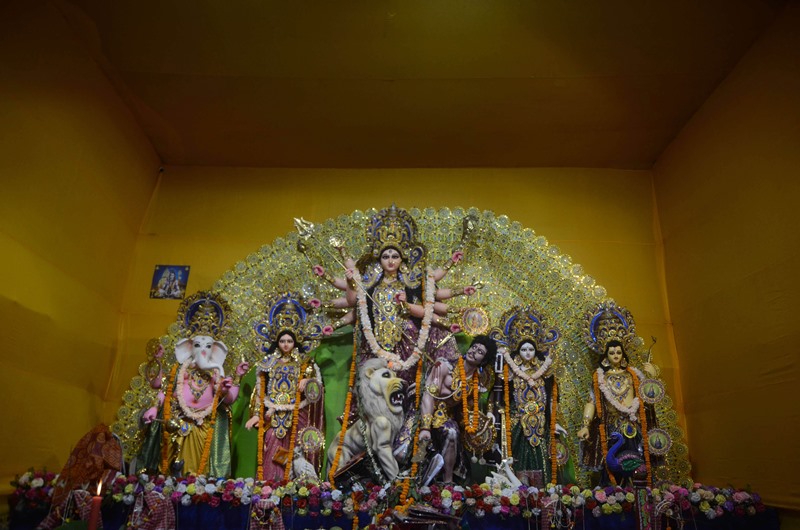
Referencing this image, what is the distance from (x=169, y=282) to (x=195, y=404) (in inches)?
66.0

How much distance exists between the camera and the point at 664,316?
604 cm

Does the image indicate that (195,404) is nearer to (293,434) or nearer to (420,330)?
(293,434)

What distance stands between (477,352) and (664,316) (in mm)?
2217

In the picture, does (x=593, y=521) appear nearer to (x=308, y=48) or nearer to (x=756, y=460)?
(x=756, y=460)

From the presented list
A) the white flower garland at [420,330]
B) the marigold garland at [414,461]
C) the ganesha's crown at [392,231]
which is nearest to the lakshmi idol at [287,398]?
→ the white flower garland at [420,330]

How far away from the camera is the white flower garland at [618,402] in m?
4.86

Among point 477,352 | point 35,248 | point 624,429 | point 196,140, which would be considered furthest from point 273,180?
point 624,429

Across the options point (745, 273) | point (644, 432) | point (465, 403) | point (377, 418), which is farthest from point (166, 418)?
point (745, 273)

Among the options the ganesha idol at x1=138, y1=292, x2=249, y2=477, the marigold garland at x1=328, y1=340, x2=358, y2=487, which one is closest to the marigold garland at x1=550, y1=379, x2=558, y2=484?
the marigold garland at x1=328, y1=340, x2=358, y2=487

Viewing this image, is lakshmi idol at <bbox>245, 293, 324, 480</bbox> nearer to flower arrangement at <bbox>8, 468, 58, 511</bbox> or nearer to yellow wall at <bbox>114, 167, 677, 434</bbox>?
yellow wall at <bbox>114, 167, 677, 434</bbox>

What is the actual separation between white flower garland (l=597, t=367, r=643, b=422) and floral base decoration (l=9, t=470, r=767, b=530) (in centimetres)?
64

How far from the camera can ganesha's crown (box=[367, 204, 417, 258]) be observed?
18.2 feet

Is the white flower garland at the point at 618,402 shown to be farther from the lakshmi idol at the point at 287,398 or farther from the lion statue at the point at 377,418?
the lakshmi idol at the point at 287,398

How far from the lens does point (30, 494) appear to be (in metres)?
4.11
